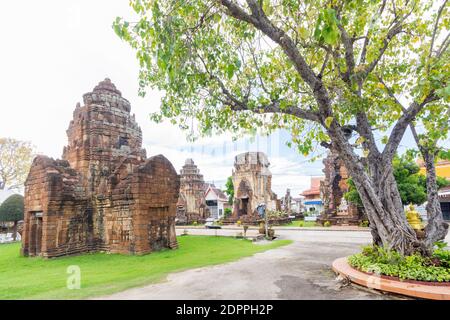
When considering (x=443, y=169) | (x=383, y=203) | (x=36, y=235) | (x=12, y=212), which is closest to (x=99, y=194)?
(x=36, y=235)

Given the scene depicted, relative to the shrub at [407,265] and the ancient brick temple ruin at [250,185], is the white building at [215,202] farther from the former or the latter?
the shrub at [407,265]

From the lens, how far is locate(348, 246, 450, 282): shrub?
533 centimetres

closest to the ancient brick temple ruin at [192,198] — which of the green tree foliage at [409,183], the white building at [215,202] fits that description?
the white building at [215,202]

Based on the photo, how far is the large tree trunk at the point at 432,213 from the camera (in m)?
6.77

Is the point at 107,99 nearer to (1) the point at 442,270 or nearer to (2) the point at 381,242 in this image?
(2) the point at 381,242

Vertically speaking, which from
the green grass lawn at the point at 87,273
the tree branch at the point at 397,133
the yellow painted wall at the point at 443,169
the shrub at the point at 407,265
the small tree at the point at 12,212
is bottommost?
the green grass lawn at the point at 87,273

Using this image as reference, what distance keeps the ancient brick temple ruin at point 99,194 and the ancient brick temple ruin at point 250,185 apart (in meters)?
20.8

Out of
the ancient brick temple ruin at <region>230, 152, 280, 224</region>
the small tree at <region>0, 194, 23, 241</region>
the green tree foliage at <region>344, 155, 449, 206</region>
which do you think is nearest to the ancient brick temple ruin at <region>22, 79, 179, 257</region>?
the small tree at <region>0, 194, 23, 241</region>

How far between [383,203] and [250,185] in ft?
88.8

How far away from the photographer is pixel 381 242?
6.97m

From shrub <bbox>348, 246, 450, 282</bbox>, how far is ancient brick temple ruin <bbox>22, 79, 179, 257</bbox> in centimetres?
778

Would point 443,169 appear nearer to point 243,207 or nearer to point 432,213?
point 243,207

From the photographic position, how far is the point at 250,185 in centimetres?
3366
